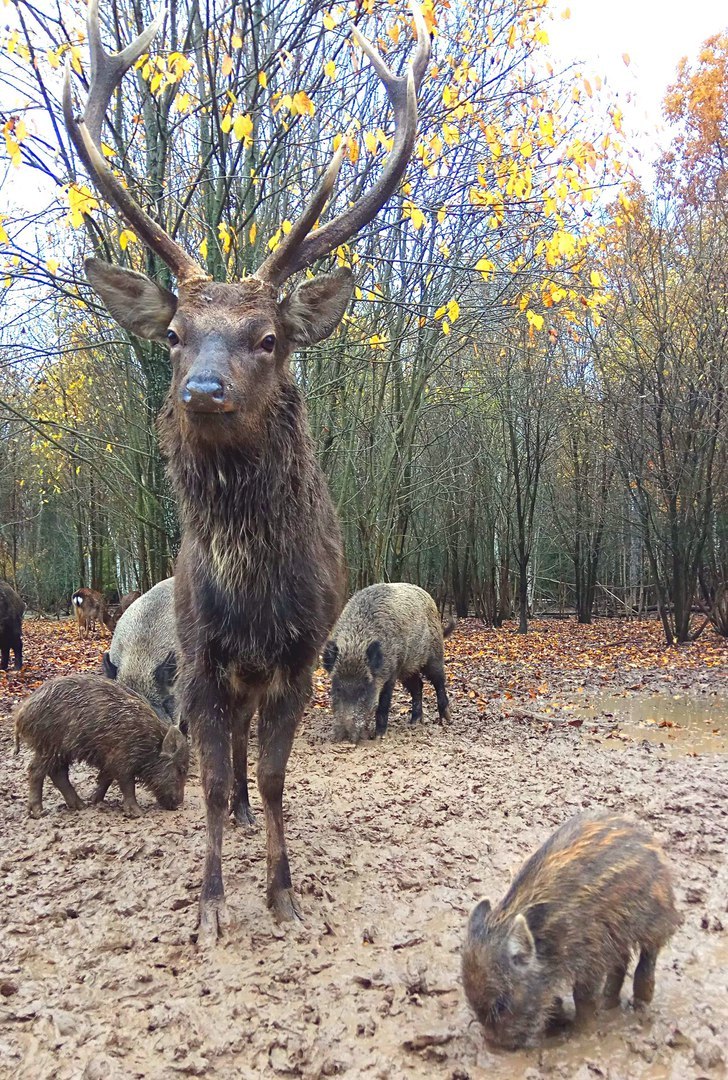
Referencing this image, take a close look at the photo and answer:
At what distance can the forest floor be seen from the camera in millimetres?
2740

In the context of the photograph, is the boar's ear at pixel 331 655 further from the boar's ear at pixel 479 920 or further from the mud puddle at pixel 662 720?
the boar's ear at pixel 479 920

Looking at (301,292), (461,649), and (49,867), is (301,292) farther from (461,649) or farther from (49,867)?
(461,649)

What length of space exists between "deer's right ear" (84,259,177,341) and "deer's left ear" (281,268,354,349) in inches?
23.2

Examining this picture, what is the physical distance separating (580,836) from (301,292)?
2.86 metres

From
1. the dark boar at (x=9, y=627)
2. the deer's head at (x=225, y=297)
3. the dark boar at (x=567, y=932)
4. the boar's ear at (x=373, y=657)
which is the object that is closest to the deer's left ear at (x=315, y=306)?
the deer's head at (x=225, y=297)

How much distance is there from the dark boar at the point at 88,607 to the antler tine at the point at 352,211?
1737 cm

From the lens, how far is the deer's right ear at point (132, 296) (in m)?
3.86

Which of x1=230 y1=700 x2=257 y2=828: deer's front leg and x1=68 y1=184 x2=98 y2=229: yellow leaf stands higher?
x1=68 y1=184 x2=98 y2=229: yellow leaf

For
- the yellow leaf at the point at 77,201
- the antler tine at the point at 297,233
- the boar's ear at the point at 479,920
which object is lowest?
the boar's ear at the point at 479,920

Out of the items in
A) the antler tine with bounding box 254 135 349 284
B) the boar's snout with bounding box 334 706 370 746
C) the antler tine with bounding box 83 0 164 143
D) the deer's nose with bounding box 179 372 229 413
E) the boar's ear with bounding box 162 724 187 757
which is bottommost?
the boar's snout with bounding box 334 706 370 746

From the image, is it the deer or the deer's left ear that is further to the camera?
the deer's left ear

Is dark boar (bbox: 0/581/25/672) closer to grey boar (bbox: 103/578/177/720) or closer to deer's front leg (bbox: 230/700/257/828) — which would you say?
grey boar (bbox: 103/578/177/720)

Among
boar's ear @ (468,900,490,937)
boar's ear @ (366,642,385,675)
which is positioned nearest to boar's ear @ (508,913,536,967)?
boar's ear @ (468,900,490,937)

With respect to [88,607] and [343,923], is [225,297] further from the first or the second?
[88,607]
